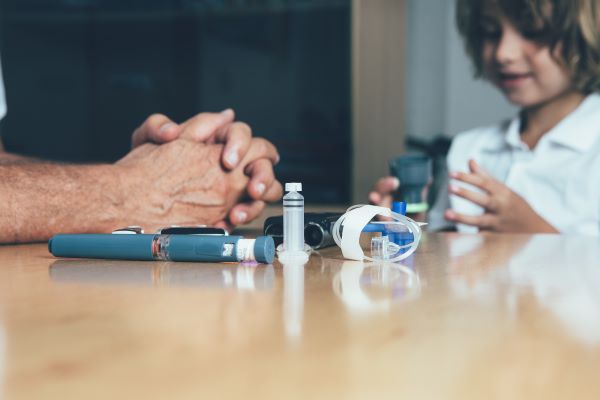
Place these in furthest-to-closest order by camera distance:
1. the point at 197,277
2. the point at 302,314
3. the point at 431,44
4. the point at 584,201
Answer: the point at 431,44
the point at 584,201
the point at 197,277
the point at 302,314

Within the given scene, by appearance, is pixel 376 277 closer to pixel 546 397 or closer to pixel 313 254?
pixel 313 254

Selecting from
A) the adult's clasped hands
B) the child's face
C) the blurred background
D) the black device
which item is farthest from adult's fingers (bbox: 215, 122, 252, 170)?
the blurred background

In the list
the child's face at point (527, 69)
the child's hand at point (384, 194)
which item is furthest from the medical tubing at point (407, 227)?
the child's face at point (527, 69)

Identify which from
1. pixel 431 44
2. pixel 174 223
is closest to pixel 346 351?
pixel 174 223

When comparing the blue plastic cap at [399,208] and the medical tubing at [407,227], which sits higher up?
the blue plastic cap at [399,208]

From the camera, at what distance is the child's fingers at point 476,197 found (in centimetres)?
119

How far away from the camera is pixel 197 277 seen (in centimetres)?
47

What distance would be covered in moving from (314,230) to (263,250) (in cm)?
12

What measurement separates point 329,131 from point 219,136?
1.36m

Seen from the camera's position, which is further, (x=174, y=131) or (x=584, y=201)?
(x=584, y=201)

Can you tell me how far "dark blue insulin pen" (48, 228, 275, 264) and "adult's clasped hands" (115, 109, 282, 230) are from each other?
0.73 ft

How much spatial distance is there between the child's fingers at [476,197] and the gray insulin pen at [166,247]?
0.70 metres

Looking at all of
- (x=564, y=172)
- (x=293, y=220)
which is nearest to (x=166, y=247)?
(x=293, y=220)

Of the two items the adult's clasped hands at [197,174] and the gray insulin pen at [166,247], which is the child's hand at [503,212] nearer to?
the adult's clasped hands at [197,174]
